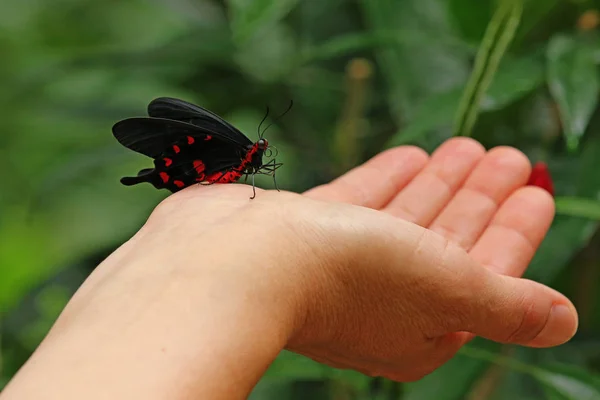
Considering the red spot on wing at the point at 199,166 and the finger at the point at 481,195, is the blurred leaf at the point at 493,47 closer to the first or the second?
the finger at the point at 481,195

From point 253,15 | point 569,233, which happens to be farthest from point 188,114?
point 569,233

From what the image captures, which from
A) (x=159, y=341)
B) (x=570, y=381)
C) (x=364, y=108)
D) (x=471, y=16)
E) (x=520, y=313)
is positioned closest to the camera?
(x=159, y=341)

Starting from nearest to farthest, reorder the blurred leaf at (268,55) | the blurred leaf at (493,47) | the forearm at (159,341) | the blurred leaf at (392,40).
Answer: the forearm at (159,341)
the blurred leaf at (493,47)
the blurred leaf at (392,40)
the blurred leaf at (268,55)

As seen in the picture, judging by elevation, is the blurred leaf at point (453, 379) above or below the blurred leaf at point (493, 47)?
below

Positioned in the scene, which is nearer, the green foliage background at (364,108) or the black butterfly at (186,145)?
the black butterfly at (186,145)

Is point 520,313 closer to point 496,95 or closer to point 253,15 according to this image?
point 496,95

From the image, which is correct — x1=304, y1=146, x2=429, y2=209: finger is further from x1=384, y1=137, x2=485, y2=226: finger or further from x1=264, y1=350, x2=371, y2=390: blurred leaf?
x1=264, y1=350, x2=371, y2=390: blurred leaf

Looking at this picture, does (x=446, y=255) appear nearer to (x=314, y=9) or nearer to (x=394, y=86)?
(x=394, y=86)

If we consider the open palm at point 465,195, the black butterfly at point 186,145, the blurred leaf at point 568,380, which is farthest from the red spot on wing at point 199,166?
the blurred leaf at point 568,380
